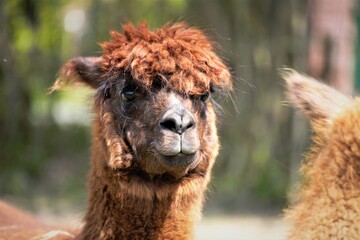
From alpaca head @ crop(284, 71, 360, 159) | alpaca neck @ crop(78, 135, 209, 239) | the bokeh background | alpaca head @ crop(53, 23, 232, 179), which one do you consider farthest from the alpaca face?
the bokeh background

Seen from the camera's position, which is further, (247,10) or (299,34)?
(247,10)

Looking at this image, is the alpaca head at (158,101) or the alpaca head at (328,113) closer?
the alpaca head at (328,113)

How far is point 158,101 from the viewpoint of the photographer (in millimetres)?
4980

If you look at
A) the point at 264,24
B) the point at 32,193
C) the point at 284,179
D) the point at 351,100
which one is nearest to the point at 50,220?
the point at 32,193

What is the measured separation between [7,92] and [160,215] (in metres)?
12.7

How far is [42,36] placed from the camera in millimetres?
21594

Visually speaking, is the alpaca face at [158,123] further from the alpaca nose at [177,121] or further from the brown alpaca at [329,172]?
the brown alpaca at [329,172]

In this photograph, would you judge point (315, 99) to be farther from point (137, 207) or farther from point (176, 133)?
point (137, 207)

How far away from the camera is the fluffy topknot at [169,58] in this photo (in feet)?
16.4

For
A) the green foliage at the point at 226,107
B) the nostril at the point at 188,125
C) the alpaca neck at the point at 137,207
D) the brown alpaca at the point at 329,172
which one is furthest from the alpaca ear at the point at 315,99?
the green foliage at the point at 226,107

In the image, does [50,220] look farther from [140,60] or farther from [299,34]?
[140,60]

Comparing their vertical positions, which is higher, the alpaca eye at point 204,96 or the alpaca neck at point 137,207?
the alpaca eye at point 204,96

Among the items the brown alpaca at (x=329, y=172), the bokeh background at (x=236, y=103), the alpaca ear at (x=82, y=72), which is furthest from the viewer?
the bokeh background at (x=236, y=103)

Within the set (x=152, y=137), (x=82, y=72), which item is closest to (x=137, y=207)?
(x=152, y=137)
